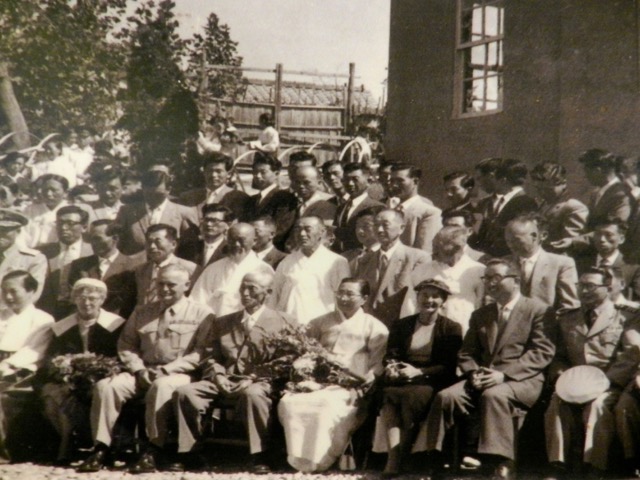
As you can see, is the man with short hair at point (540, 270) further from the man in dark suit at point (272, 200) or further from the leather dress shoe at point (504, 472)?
the man in dark suit at point (272, 200)

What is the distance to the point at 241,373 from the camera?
4.54 meters

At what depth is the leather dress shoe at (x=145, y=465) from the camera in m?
4.23

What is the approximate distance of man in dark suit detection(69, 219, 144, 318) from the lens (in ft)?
16.9

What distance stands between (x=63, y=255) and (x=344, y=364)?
2.26m

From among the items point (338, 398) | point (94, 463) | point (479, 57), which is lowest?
point (94, 463)

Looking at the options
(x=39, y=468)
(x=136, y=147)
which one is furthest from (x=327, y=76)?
(x=39, y=468)

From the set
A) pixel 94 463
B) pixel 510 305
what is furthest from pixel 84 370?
pixel 510 305

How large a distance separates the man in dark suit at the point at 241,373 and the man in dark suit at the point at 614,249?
6.13ft

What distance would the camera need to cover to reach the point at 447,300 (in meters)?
4.58

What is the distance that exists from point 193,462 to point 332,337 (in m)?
1.08

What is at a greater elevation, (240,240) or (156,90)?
(156,90)

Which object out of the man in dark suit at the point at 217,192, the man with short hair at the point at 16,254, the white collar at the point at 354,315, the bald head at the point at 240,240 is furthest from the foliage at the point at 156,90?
the white collar at the point at 354,315

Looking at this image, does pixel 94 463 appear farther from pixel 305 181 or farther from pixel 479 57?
pixel 479 57

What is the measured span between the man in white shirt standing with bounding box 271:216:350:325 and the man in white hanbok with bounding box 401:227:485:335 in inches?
23.8
